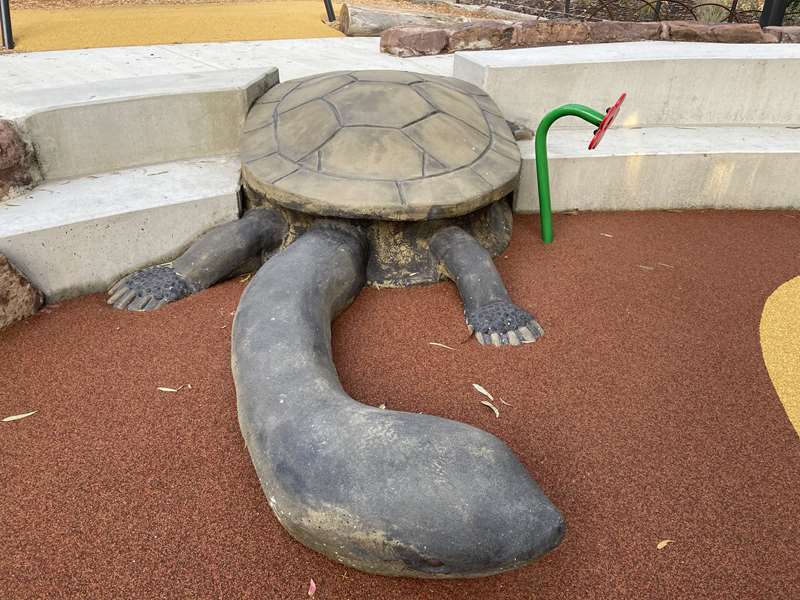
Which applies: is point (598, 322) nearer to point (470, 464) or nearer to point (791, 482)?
point (791, 482)

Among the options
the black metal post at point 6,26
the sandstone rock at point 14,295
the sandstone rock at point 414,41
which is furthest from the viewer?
the sandstone rock at point 414,41

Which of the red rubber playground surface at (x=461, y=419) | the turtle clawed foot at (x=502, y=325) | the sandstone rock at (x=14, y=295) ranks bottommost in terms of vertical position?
the red rubber playground surface at (x=461, y=419)

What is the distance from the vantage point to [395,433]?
1277 millimetres

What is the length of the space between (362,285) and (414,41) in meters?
3.47

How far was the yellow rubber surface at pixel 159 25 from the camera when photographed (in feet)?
17.3

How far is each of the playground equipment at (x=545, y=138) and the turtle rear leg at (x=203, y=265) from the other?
4.26 feet

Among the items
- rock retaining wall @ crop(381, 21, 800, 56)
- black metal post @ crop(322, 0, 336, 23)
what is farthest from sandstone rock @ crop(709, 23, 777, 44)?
black metal post @ crop(322, 0, 336, 23)

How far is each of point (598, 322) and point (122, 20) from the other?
634 centimetres

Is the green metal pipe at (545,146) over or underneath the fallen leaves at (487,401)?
over

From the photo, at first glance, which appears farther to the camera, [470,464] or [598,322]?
[598,322]

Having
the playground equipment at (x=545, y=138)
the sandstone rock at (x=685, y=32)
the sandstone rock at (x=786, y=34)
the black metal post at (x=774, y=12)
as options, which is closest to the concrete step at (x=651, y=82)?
the playground equipment at (x=545, y=138)

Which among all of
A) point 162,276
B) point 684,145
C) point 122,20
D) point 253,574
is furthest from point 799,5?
point 253,574

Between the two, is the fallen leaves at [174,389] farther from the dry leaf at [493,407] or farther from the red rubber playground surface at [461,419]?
Answer: the dry leaf at [493,407]

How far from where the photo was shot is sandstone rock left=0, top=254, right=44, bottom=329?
2.11 metres
